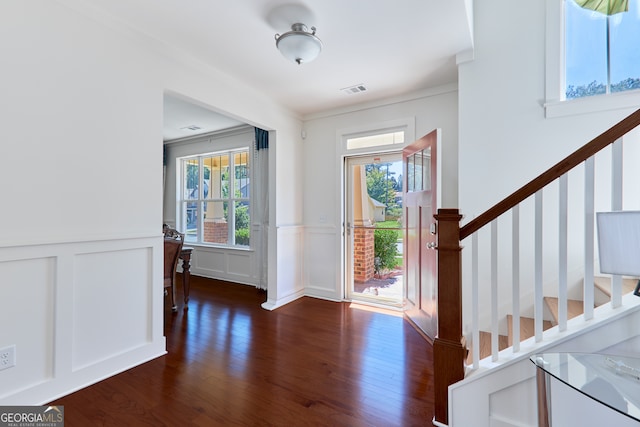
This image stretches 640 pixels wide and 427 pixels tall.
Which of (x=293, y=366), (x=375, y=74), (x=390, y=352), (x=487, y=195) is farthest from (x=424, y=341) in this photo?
(x=375, y=74)

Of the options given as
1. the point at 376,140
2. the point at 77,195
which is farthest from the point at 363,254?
the point at 77,195

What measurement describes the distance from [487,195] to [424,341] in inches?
57.7

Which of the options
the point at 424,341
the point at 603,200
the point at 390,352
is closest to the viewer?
the point at 603,200

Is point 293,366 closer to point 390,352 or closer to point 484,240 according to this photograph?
point 390,352

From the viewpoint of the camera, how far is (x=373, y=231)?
13.2 ft

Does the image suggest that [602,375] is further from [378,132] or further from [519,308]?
[378,132]

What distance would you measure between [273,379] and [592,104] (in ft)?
10.5

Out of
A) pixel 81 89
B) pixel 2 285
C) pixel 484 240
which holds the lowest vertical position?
pixel 2 285

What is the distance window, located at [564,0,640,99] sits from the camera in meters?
2.23

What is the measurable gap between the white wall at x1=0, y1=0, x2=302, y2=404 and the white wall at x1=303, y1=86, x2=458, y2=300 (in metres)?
1.97

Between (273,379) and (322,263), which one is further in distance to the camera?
(322,263)

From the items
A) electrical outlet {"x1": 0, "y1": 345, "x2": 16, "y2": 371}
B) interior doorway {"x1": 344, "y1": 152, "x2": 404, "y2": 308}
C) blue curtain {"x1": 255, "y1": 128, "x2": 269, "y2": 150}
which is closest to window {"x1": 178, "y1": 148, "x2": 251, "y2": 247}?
blue curtain {"x1": 255, "y1": 128, "x2": 269, "y2": 150}

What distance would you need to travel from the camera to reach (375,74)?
297 centimetres

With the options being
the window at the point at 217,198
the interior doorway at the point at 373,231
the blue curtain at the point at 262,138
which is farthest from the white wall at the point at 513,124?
the window at the point at 217,198
